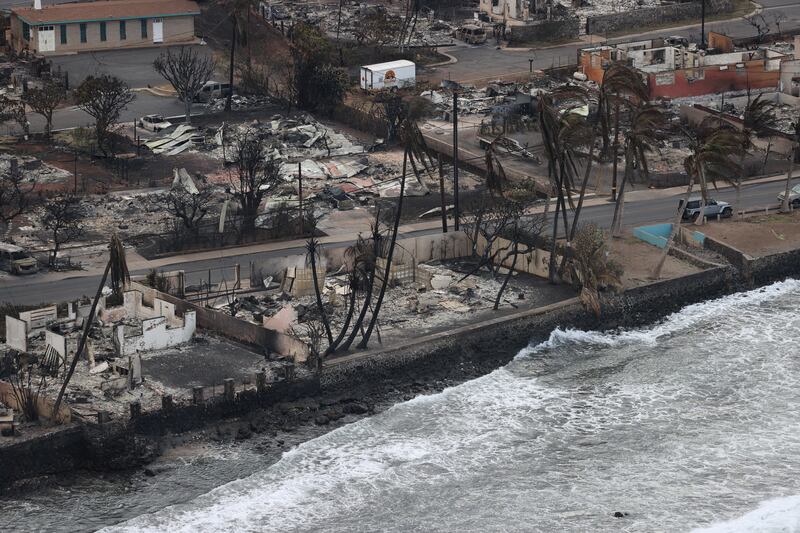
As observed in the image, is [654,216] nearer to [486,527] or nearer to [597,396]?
[597,396]

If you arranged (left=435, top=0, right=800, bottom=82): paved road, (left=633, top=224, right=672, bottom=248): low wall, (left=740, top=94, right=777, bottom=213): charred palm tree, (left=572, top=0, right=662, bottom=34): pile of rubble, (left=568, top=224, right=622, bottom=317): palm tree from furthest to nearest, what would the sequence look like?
1. (left=572, top=0, right=662, bottom=34): pile of rubble
2. (left=435, top=0, right=800, bottom=82): paved road
3. (left=740, top=94, right=777, bottom=213): charred palm tree
4. (left=633, top=224, right=672, bottom=248): low wall
5. (left=568, top=224, right=622, bottom=317): palm tree

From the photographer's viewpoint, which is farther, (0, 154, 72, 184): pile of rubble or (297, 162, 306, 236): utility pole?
(0, 154, 72, 184): pile of rubble

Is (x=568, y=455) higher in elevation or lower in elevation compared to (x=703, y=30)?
lower

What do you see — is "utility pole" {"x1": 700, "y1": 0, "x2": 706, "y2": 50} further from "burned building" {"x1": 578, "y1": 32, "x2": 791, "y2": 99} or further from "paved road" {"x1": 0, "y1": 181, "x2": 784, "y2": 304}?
"paved road" {"x1": 0, "y1": 181, "x2": 784, "y2": 304}

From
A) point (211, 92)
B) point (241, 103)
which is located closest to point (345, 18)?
point (211, 92)

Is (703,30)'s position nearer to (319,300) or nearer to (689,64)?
(689,64)

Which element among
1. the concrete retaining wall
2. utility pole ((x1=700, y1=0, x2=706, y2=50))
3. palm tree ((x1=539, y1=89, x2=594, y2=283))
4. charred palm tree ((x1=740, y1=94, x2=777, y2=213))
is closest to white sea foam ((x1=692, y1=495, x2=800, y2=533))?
palm tree ((x1=539, y1=89, x2=594, y2=283))

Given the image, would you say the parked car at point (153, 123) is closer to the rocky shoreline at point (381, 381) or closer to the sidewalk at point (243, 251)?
the sidewalk at point (243, 251)
